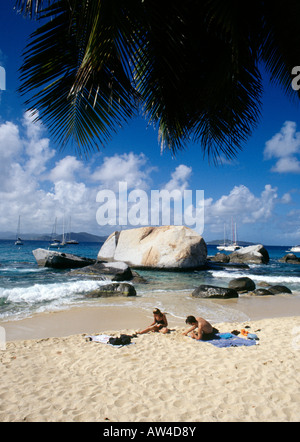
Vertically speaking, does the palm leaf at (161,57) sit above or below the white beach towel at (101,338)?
above

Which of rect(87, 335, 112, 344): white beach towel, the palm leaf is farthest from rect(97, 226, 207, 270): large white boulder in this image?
the palm leaf

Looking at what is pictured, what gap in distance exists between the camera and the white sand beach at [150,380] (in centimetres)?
309

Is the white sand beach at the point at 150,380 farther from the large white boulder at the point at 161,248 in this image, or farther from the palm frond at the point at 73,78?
the large white boulder at the point at 161,248

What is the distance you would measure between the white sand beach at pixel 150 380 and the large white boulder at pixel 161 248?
12.8 meters

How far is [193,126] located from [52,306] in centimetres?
806

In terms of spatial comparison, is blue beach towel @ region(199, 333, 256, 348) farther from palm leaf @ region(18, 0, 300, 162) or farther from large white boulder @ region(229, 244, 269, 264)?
large white boulder @ region(229, 244, 269, 264)

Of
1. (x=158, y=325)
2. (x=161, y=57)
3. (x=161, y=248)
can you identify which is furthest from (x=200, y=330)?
(x=161, y=248)

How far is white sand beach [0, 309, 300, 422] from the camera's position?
3092 millimetres

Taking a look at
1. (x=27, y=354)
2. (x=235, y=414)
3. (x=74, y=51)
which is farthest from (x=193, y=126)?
(x=27, y=354)

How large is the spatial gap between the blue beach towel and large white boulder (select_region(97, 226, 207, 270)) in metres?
13.0

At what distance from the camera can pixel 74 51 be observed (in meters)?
2.93

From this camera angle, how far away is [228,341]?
5.65 m

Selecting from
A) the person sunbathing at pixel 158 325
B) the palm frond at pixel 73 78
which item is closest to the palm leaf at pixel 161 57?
the palm frond at pixel 73 78
